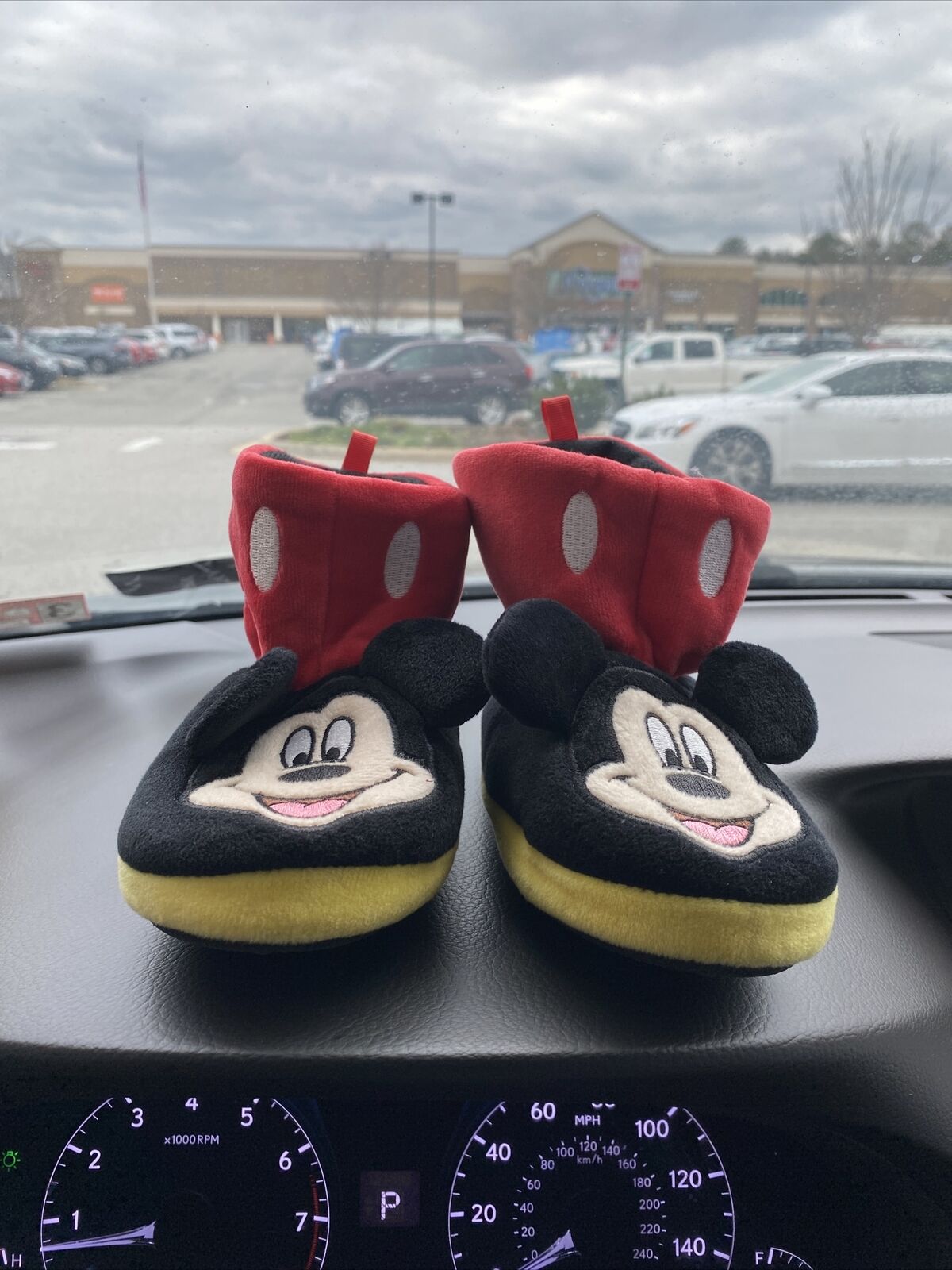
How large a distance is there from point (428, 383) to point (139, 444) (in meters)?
0.85

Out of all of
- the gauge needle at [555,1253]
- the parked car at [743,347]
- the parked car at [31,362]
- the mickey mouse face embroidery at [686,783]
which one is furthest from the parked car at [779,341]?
the gauge needle at [555,1253]

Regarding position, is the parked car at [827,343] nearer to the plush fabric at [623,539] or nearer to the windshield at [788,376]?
the windshield at [788,376]

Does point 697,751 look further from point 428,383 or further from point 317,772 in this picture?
point 428,383

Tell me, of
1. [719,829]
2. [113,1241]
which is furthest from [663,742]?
[113,1241]

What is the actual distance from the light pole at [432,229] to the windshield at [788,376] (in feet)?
3.07

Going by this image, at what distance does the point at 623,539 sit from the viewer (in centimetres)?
138

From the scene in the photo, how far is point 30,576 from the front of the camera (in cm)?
247

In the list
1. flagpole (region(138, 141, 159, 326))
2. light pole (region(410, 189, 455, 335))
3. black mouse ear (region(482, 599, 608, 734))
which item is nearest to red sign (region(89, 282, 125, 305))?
flagpole (region(138, 141, 159, 326))

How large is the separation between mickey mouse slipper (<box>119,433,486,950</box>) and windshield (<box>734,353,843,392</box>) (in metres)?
1.59

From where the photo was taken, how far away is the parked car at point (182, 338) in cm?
246

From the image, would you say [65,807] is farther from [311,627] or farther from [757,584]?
[757,584]

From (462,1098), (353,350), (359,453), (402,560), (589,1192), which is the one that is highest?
(353,350)

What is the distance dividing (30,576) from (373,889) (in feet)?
5.81

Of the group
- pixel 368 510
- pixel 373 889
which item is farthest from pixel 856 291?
pixel 373 889
